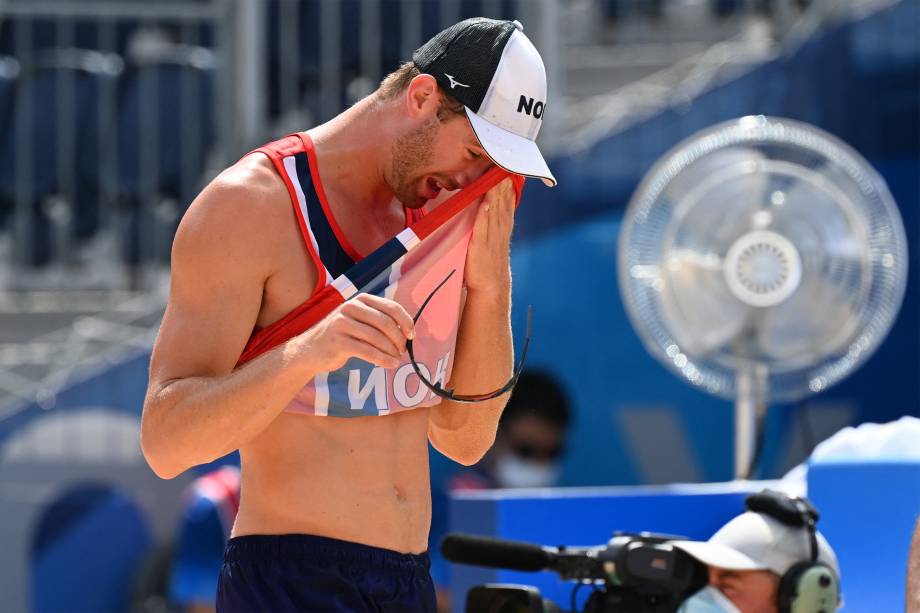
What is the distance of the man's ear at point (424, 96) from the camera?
8.26 feet

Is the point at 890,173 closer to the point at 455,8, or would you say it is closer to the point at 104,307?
the point at 455,8

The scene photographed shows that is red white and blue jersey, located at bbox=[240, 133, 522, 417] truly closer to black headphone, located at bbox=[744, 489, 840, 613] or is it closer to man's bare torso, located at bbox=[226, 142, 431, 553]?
man's bare torso, located at bbox=[226, 142, 431, 553]

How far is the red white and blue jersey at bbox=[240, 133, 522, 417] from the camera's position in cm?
244

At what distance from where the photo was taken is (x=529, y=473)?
7.23 m

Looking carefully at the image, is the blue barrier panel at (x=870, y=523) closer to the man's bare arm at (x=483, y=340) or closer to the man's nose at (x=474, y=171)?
the man's bare arm at (x=483, y=340)

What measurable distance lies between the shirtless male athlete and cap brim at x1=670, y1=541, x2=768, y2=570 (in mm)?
485

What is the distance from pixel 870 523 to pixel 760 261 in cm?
136

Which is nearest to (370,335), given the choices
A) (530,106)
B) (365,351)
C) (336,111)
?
(365,351)

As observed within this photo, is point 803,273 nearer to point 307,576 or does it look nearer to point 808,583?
point 808,583

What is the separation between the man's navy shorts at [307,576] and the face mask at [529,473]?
15.5 feet

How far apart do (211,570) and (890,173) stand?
344 centimetres

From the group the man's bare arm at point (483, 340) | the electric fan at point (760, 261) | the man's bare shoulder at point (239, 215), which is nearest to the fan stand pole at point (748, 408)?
the electric fan at point (760, 261)

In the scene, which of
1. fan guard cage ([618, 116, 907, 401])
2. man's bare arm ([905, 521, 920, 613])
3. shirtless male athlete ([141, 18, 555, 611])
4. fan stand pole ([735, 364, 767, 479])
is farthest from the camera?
fan stand pole ([735, 364, 767, 479])

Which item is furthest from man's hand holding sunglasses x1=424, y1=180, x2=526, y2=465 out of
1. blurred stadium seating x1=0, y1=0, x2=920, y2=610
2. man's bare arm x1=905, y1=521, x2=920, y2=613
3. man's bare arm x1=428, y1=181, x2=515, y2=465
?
blurred stadium seating x1=0, y1=0, x2=920, y2=610
